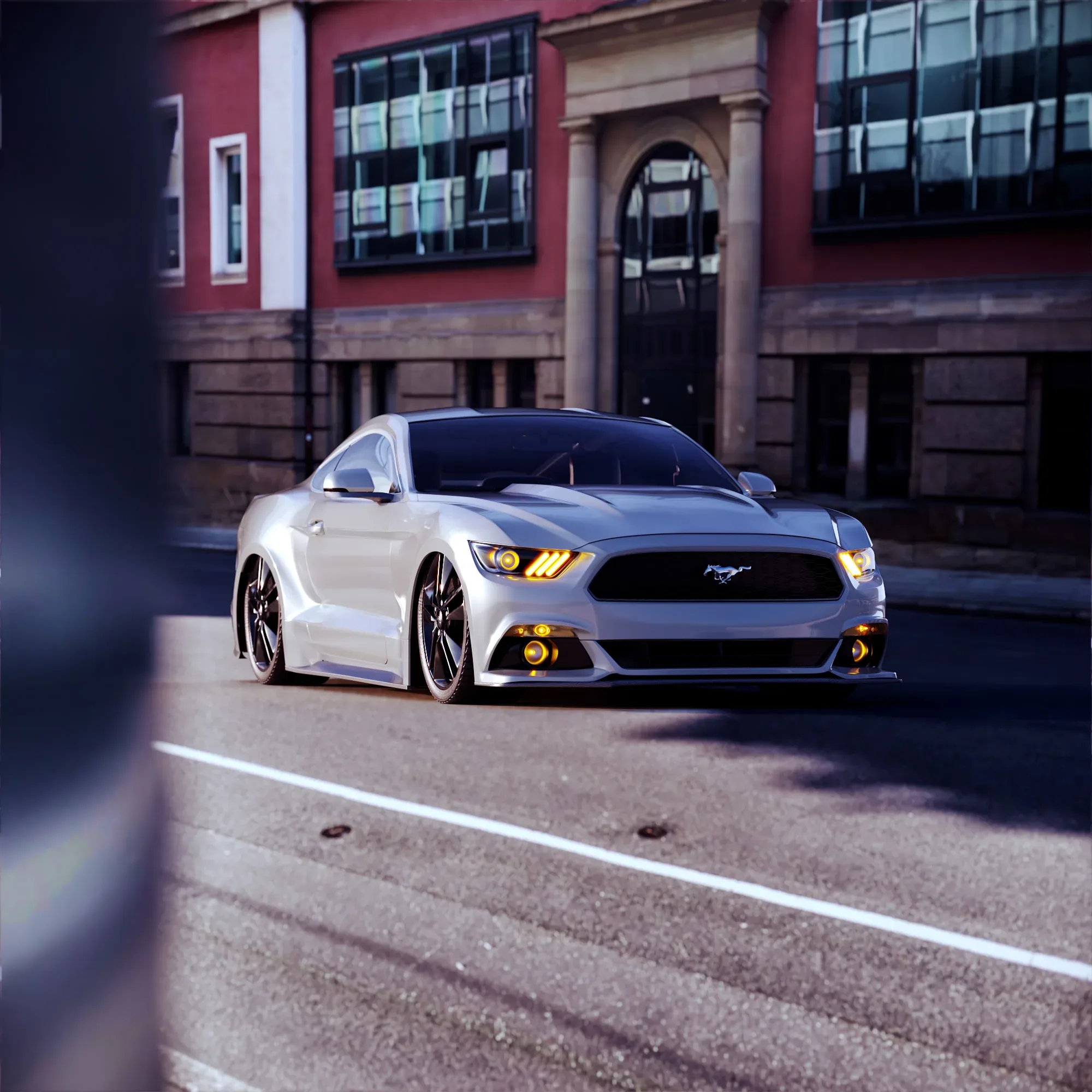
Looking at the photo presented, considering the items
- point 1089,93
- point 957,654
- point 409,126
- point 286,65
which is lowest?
point 957,654

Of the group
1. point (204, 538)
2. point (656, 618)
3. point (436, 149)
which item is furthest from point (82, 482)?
point (436, 149)

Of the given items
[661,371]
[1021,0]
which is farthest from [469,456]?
[1021,0]

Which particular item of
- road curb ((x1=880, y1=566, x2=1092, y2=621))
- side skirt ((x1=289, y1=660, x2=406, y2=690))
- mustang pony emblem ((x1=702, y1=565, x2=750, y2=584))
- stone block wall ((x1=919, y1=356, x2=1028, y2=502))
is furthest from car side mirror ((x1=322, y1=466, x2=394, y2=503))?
road curb ((x1=880, y1=566, x2=1092, y2=621))

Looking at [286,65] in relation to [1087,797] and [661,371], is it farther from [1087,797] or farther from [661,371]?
[1087,797]

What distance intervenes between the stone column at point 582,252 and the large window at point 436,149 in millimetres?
115

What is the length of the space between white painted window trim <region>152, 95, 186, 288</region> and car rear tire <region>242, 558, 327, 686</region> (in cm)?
74

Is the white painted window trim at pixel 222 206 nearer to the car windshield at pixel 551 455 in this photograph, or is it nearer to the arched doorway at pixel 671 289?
the car windshield at pixel 551 455

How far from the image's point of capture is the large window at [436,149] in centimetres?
281

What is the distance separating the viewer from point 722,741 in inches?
7584

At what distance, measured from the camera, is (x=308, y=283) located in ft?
10.8

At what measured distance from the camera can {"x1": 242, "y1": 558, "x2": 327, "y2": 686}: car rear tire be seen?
7.80ft

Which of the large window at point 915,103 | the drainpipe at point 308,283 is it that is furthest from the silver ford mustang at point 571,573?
the large window at point 915,103

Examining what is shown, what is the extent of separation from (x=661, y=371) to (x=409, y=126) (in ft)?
2.22

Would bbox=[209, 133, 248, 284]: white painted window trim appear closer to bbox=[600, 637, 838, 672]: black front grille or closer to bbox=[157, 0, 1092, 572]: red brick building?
bbox=[157, 0, 1092, 572]: red brick building
